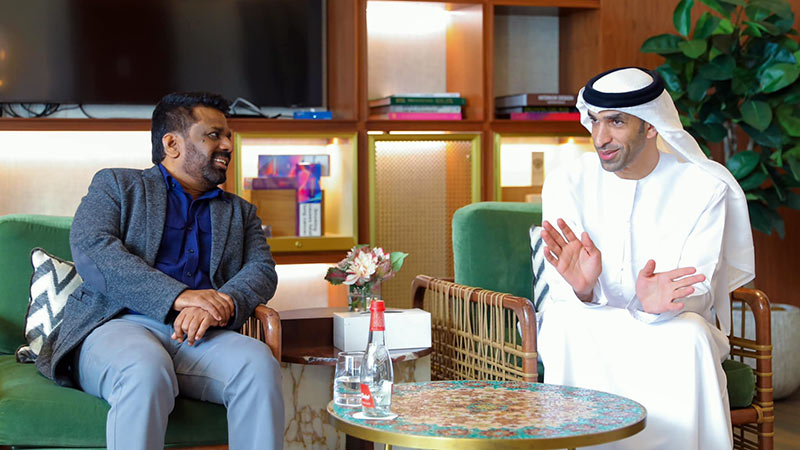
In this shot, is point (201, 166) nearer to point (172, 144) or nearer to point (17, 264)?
point (172, 144)

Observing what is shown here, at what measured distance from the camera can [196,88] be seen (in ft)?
14.3

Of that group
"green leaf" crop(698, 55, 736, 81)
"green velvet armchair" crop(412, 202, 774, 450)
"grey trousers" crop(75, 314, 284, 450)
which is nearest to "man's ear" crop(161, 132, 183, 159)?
"grey trousers" crop(75, 314, 284, 450)

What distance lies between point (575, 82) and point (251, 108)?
1.64 metres

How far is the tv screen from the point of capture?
4.14 meters

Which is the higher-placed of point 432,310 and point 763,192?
point 763,192

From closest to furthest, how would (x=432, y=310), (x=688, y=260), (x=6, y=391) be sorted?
(x=6, y=391)
(x=688, y=260)
(x=432, y=310)

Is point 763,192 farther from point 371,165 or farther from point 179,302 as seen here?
point 179,302

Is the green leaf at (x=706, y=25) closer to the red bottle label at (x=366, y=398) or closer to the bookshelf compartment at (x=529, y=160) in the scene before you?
the bookshelf compartment at (x=529, y=160)

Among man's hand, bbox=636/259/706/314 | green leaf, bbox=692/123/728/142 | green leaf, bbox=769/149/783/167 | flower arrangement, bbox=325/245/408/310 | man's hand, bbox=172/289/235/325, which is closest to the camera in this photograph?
man's hand, bbox=636/259/706/314

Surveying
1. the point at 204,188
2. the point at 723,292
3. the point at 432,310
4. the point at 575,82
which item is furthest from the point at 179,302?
the point at 575,82

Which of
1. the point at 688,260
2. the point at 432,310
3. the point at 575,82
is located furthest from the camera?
the point at 575,82

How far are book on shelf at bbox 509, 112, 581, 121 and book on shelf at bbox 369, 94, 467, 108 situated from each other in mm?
258

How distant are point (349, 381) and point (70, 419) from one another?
2.71 ft

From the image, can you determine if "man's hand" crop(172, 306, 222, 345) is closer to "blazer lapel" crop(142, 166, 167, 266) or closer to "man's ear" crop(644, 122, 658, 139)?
"blazer lapel" crop(142, 166, 167, 266)
